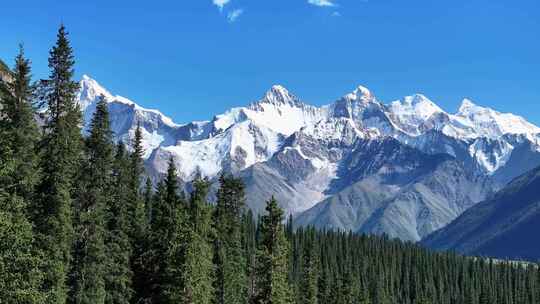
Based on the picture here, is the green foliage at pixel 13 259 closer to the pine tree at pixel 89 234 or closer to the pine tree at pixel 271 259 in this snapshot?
the pine tree at pixel 89 234

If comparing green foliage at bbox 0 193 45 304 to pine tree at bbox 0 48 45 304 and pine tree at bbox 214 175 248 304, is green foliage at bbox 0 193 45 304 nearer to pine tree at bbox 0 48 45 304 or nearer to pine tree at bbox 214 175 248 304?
pine tree at bbox 0 48 45 304

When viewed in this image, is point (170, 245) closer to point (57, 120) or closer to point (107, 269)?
point (107, 269)

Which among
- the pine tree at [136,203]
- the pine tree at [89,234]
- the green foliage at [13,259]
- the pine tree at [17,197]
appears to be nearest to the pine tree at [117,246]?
the pine tree at [89,234]

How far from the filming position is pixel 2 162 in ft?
118

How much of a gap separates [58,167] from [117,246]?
14.1m

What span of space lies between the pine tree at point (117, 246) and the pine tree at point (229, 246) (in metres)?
17.6

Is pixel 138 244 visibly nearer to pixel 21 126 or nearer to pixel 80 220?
pixel 80 220

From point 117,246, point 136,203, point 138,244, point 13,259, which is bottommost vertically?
point 13,259

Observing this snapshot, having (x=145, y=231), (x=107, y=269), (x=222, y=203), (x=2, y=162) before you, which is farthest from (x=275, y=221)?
(x=222, y=203)

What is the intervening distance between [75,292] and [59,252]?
25.1 feet

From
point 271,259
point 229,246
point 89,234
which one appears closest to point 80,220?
point 89,234

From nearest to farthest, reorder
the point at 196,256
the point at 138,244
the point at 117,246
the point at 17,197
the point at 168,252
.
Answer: the point at 17,197 → the point at 117,246 → the point at 168,252 → the point at 196,256 → the point at 138,244

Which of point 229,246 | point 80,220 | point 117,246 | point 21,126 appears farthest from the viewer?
point 229,246

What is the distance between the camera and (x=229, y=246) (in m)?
95.5
